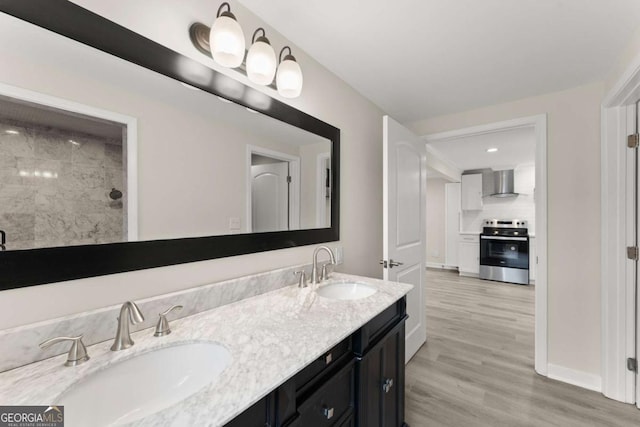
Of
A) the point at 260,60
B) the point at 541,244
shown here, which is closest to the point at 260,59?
the point at 260,60

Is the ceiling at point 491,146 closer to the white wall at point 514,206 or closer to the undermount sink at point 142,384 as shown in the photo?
the white wall at point 514,206

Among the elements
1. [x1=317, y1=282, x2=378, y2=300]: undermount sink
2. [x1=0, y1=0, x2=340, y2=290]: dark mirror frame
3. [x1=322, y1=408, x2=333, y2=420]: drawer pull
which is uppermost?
[x1=0, y1=0, x2=340, y2=290]: dark mirror frame

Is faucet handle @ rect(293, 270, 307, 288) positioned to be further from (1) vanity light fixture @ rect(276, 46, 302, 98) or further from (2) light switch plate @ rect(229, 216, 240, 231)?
(1) vanity light fixture @ rect(276, 46, 302, 98)

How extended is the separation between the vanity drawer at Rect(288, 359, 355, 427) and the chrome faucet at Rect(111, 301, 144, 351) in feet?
1.72

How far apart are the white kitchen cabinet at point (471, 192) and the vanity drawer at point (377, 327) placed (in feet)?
16.1

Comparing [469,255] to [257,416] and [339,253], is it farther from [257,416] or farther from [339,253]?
[257,416]

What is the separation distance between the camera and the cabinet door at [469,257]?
211 inches

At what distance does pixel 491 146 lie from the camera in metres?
3.75

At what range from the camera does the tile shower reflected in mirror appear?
0.68m

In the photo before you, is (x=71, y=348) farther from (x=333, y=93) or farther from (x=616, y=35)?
(x=616, y=35)

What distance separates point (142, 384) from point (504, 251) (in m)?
5.73

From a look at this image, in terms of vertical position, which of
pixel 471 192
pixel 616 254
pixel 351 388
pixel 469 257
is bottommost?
pixel 469 257

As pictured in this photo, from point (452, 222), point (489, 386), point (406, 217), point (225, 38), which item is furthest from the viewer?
point (452, 222)

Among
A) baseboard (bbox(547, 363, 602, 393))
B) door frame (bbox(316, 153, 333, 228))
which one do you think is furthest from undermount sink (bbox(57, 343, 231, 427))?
baseboard (bbox(547, 363, 602, 393))
